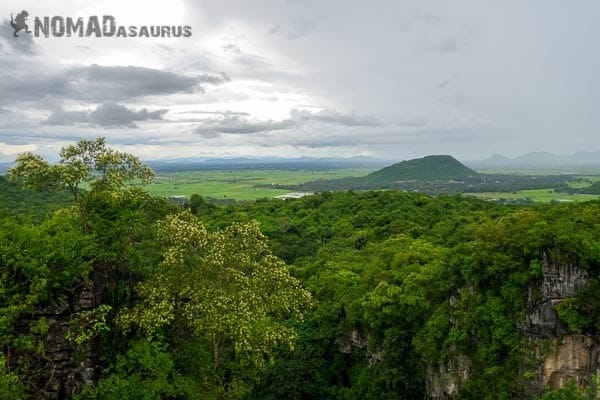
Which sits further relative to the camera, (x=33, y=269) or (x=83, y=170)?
(x=83, y=170)

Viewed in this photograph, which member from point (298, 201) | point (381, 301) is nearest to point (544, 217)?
point (381, 301)

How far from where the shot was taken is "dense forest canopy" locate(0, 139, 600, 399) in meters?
18.0

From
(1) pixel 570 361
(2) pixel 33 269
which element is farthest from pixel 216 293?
(1) pixel 570 361

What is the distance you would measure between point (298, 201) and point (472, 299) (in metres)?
69.2

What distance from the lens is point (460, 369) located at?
963 inches

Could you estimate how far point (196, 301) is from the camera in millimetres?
20156

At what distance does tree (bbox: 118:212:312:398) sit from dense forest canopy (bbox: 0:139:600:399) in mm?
77

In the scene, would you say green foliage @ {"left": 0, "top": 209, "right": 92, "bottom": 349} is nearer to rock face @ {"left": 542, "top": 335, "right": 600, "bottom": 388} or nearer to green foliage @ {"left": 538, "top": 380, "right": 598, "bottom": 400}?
green foliage @ {"left": 538, "top": 380, "right": 598, "bottom": 400}

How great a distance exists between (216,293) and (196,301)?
1074mm

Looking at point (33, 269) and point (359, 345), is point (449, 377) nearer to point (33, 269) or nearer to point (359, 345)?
point (359, 345)

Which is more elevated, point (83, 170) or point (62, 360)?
→ point (83, 170)

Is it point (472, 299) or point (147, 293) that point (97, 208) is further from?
point (472, 299)

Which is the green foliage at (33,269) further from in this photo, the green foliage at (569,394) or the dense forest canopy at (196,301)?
the green foliage at (569,394)

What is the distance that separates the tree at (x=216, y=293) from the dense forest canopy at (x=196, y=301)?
3.0 inches
